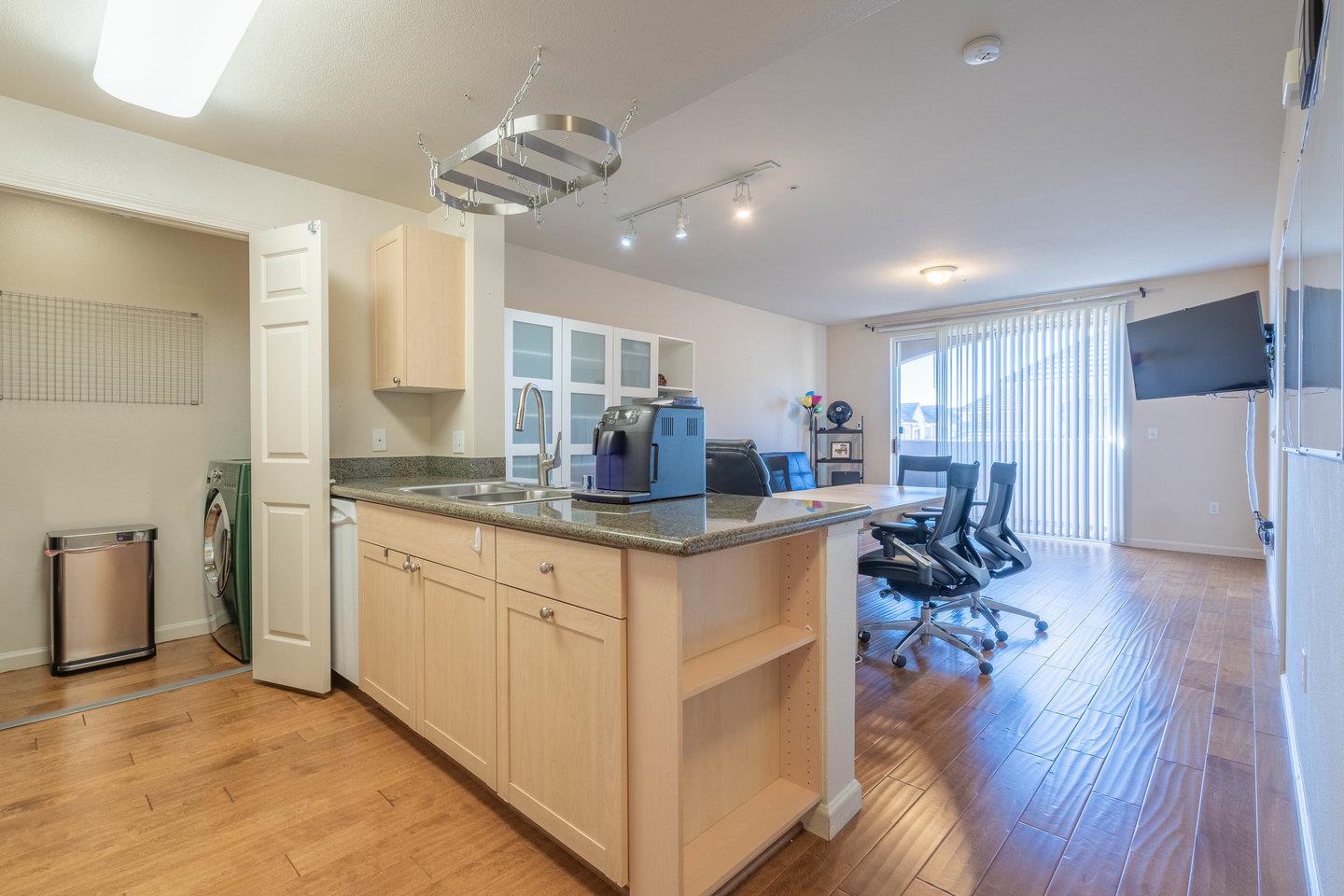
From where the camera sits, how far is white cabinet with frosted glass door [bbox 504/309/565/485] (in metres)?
3.76

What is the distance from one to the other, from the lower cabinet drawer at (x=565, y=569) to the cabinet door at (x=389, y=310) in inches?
63.8

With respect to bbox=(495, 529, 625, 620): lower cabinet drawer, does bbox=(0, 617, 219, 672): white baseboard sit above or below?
below

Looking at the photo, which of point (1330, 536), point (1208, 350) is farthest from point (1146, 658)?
point (1330, 536)

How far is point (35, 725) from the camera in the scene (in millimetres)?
2256

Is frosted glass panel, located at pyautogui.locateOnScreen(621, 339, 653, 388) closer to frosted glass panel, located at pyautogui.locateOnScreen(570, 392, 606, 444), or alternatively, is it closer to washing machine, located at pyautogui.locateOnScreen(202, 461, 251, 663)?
frosted glass panel, located at pyautogui.locateOnScreen(570, 392, 606, 444)

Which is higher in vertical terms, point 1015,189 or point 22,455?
point 1015,189

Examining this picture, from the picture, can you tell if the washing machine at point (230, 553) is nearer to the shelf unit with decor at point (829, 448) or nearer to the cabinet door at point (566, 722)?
the cabinet door at point (566, 722)

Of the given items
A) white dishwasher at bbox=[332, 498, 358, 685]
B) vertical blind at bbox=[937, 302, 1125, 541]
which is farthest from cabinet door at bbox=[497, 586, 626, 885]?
vertical blind at bbox=[937, 302, 1125, 541]

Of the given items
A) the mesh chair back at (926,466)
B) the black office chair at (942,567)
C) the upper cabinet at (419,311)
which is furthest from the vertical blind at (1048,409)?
the upper cabinet at (419,311)

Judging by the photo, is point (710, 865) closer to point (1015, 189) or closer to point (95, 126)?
point (95, 126)

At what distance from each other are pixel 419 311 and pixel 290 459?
891mm

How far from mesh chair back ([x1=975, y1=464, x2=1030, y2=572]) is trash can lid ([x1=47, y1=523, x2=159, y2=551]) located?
4.47 m

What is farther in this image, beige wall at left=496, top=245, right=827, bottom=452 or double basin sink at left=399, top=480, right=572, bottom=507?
beige wall at left=496, top=245, right=827, bottom=452

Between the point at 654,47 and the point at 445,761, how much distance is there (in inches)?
96.9
